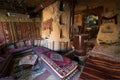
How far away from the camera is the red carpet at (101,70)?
2532mm

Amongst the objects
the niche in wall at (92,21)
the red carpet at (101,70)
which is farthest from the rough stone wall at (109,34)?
the red carpet at (101,70)

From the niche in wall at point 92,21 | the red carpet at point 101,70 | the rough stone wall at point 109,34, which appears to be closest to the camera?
the red carpet at point 101,70

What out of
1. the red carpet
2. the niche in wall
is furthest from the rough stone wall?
the red carpet

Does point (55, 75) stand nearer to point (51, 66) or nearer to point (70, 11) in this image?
point (51, 66)

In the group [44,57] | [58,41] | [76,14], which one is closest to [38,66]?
[44,57]

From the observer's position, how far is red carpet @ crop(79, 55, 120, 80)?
253cm

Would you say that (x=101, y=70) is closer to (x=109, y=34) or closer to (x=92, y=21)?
(x=109, y=34)

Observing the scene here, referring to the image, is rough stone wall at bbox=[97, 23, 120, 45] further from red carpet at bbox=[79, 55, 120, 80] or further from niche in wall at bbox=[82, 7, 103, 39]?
red carpet at bbox=[79, 55, 120, 80]

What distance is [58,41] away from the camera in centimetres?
513

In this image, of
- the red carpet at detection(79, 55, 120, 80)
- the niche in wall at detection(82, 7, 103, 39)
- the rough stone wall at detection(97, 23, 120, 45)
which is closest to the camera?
the red carpet at detection(79, 55, 120, 80)

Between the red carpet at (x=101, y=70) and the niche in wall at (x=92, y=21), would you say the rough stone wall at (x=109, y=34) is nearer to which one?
the niche in wall at (x=92, y=21)

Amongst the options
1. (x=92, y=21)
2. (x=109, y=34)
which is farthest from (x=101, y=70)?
(x=92, y=21)

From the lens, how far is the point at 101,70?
2877 millimetres

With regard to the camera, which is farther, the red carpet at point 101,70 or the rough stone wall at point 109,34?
the rough stone wall at point 109,34
